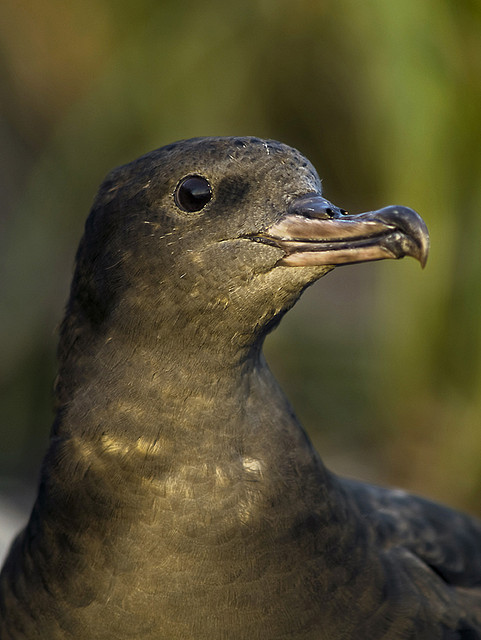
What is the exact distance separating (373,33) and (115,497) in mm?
3034

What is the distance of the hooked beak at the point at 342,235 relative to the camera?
185cm

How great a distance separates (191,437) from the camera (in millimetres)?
2061

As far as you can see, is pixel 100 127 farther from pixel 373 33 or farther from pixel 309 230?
pixel 309 230

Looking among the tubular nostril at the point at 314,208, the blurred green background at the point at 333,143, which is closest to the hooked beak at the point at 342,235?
the tubular nostril at the point at 314,208

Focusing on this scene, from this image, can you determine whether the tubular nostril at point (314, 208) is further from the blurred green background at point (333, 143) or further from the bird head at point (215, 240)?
the blurred green background at point (333, 143)

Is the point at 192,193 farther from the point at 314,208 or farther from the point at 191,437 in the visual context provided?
the point at 191,437

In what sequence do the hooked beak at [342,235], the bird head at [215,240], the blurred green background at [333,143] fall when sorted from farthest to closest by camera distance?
the blurred green background at [333,143]
the bird head at [215,240]
the hooked beak at [342,235]

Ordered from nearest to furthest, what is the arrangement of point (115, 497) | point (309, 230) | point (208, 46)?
1. point (309, 230)
2. point (115, 497)
3. point (208, 46)

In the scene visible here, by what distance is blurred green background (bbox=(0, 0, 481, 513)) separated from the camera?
4.35m

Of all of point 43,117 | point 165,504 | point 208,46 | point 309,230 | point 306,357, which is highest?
point 43,117

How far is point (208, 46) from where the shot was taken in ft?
15.5

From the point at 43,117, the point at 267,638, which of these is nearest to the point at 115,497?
the point at 267,638

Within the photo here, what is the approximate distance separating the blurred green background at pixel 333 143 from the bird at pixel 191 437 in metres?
2.46

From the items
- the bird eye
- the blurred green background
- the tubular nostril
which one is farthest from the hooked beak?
the blurred green background
